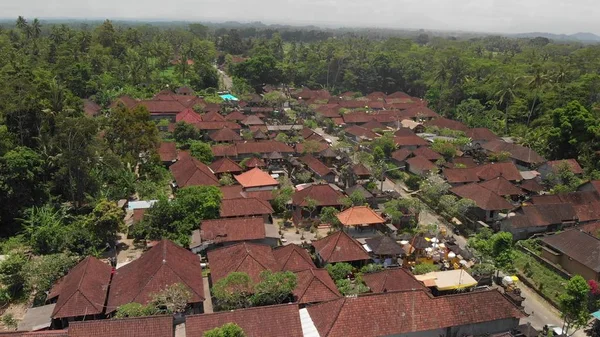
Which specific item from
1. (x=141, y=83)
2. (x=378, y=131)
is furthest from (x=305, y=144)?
(x=141, y=83)

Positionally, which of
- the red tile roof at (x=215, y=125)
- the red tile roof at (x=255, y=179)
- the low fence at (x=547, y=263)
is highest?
the red tile roof at (x=215, y=125)

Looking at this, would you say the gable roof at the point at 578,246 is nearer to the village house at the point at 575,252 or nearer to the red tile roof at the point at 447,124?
the village house at the point at 575,252

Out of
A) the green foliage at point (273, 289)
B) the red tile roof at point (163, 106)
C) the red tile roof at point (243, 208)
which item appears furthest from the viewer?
the red tile roof at point (163, 106)

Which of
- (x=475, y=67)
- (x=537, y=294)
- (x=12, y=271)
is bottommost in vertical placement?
(x=537, y=294)

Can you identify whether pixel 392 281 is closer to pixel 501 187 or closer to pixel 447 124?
pixel 501 187

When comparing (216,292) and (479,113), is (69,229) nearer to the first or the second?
(216,292)

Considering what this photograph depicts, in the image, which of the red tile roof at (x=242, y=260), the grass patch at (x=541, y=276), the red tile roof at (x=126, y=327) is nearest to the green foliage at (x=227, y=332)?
the red tile roof at (x=126, y=327)
